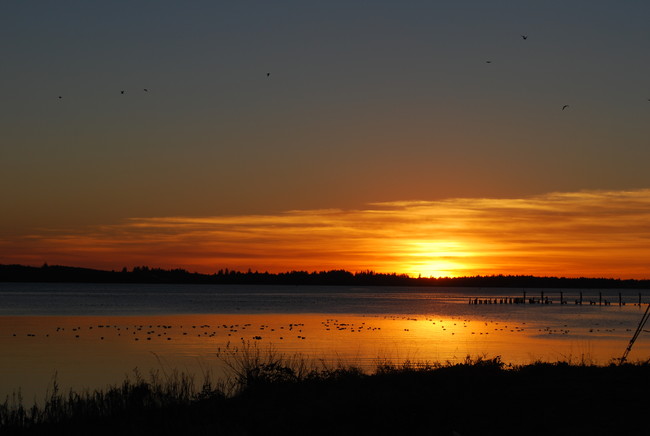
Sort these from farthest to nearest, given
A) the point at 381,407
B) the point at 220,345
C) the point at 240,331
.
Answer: the point at 240,331 < the point at 220,345 < the point at 381,407

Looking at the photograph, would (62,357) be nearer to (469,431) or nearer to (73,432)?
(73,432)

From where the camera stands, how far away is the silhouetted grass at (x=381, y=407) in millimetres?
15127

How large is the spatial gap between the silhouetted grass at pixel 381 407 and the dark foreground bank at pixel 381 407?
0.02 m

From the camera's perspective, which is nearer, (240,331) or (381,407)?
(381,407)

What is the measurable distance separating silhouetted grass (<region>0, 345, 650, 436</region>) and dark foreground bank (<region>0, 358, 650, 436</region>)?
0.08 ft

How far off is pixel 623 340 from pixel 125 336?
111 ft

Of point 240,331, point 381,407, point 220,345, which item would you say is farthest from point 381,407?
point 240,331

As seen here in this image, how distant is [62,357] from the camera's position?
125 feet

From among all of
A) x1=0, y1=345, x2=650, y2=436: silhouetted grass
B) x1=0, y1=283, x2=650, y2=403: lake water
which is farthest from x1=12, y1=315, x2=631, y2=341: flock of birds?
x1=0, y1=345, x2=650, y2=436: silhouetted grass

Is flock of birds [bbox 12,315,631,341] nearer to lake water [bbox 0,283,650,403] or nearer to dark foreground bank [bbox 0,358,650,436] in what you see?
lake water [bbox 0,283,650,403]

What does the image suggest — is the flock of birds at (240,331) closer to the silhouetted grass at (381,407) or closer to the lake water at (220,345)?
the lake water at (220,345)

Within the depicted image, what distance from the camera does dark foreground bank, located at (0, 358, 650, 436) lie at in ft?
49.6

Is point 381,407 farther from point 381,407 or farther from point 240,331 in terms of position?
point 240,331

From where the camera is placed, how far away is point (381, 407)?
16312 mm
